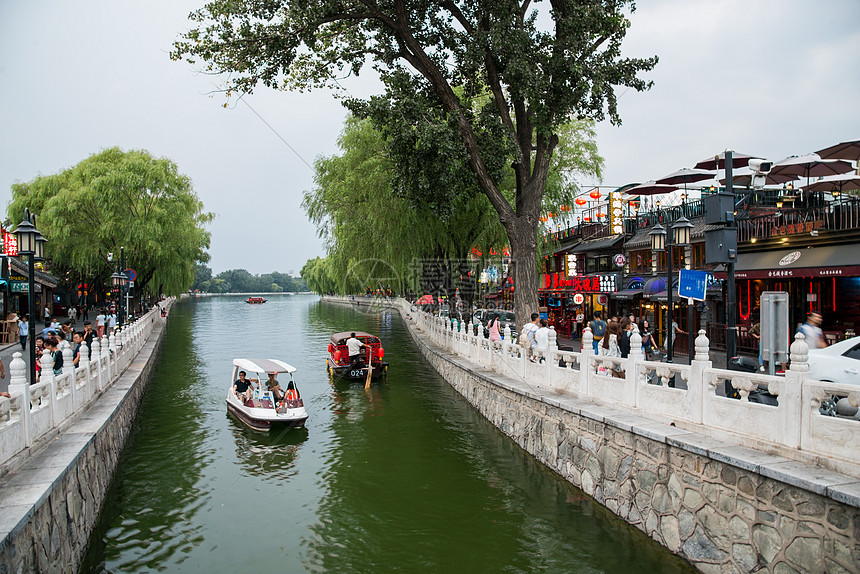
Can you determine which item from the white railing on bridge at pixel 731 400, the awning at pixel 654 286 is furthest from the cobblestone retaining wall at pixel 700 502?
the awning at pixel 654 286

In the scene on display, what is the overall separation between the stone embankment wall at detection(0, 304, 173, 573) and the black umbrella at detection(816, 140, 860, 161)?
21.1m

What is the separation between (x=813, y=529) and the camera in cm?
611

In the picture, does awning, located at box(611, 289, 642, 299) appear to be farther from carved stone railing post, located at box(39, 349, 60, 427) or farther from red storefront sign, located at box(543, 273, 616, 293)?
carved stone railing post, located at box(39, 349, 60, 427)

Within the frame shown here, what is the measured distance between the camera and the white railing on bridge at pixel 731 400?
255 inches

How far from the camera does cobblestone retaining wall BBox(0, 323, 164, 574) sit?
243 inches

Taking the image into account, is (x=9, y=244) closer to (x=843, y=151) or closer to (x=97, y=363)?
(x=97, y=363)

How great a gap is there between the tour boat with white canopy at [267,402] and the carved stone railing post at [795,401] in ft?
37.0

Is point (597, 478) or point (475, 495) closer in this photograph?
point (597, 478)

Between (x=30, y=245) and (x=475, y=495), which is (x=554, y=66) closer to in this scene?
(x=475, y=495)

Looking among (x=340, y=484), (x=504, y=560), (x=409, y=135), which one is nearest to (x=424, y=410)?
(x=340, y=484)

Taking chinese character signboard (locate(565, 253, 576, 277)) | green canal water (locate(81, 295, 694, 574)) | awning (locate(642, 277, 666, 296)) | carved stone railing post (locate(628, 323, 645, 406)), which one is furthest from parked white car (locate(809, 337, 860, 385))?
chinese character signboard (locate(565, 253, 576, 277))

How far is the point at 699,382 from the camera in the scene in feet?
27.8

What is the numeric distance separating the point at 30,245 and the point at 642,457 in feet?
40.5

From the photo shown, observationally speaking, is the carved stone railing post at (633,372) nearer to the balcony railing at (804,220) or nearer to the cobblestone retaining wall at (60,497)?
the balcony railing at (804,220)
